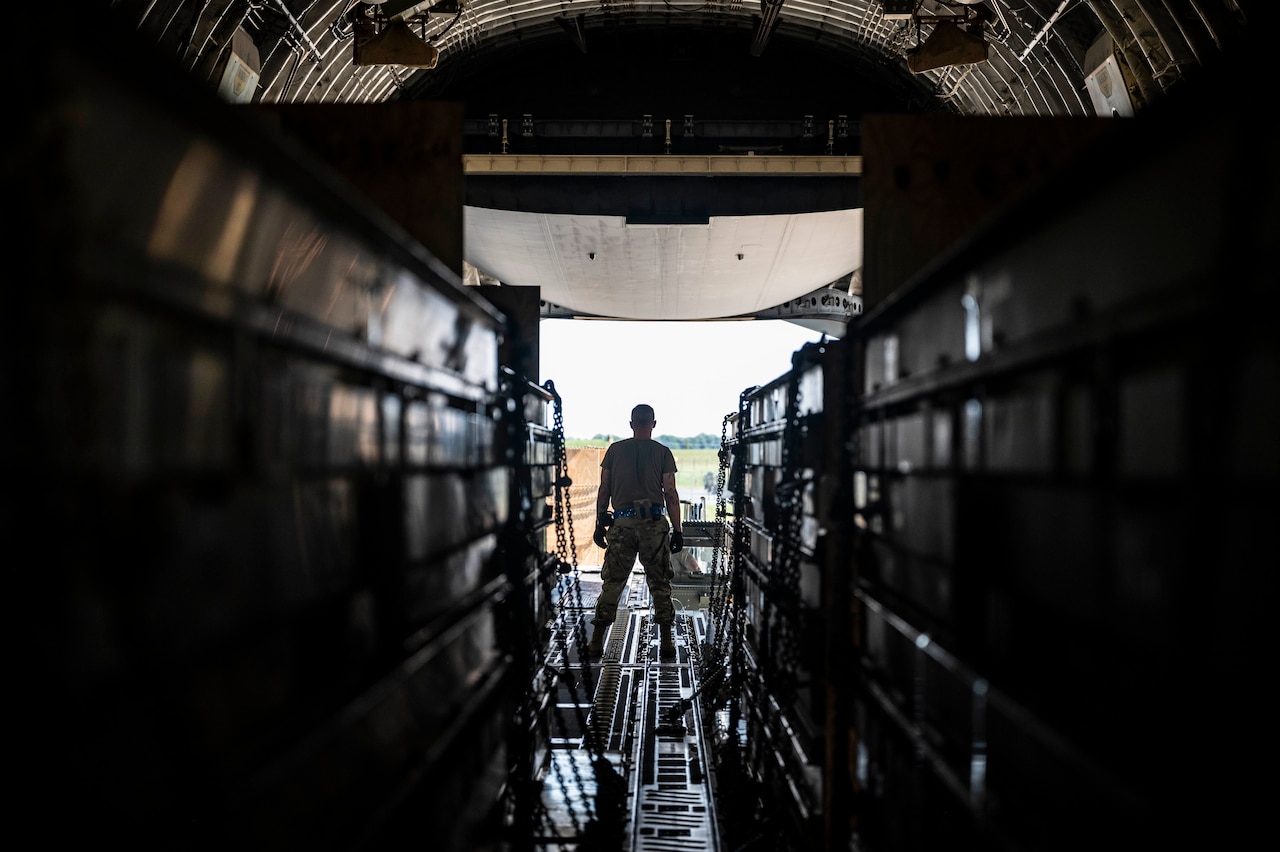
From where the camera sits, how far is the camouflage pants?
805cm

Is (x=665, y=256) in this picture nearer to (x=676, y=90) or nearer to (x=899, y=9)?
(x=676, y=90)

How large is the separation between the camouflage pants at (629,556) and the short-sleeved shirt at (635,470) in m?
0.22

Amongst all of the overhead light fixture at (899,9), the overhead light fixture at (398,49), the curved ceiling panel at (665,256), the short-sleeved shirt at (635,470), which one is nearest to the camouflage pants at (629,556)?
the short-sleeved shirt at (635,470)

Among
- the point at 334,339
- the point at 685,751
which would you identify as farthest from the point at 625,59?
the point at 334,339

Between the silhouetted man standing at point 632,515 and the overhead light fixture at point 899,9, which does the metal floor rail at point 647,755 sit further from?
the overhead light fixture at point 899,9

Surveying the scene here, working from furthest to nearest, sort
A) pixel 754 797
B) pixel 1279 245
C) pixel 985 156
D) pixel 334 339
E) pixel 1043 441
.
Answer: pixel 754 797 → pixel 985 156 → pixel 334 339 → pixel 1043 441 → pixel 1279 245

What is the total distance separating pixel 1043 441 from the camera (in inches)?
89.8

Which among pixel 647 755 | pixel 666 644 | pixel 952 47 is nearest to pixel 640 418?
pixel 666 644

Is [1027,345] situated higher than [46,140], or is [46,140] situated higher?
[46,140]

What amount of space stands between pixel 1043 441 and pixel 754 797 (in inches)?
149

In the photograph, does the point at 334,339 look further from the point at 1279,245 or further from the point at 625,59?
the point at 625,59

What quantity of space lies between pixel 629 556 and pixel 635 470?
0.84 metres

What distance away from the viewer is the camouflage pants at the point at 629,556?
805 centimetres

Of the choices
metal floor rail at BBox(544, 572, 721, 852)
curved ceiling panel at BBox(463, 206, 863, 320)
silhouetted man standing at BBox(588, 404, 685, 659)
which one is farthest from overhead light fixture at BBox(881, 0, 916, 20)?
metal floor rail at BBox(544, 572, 721, 852)
